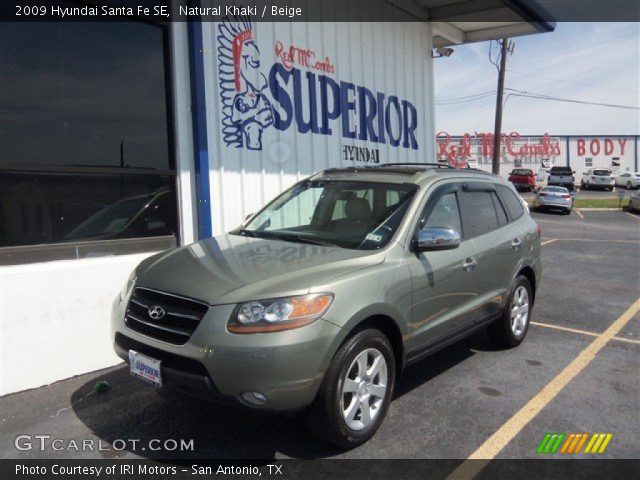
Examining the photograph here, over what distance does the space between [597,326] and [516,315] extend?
160 centimetres

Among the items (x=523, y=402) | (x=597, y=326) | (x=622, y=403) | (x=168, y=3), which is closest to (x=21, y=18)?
(x=168, y=3)

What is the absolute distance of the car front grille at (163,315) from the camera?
303 centimetres

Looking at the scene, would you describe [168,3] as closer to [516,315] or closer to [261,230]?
[261,230]

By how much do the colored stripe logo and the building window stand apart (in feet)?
13.2

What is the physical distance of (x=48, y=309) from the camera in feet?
14.8

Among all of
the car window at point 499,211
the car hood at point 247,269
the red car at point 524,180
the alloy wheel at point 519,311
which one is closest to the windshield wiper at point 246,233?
the car hood at point 247,269

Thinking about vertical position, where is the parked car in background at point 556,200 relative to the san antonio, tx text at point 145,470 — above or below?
above

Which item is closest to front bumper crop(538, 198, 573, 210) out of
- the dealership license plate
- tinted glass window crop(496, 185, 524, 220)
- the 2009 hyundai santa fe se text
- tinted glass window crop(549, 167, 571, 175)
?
tinted glass window crop(549, 167, 571, 175)

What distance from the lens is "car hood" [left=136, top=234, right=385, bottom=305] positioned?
302cm

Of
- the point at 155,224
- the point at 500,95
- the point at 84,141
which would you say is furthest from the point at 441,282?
the point at 500,95

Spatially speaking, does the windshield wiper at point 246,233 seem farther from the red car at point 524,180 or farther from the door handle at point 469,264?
the red car at point 524,180

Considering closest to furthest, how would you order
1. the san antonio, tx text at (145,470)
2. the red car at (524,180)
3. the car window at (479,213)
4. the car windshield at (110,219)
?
1. the san antonio, tx text at (145,470)
2. the car window at (479,213)
3. the car windshield at (110,219)
4. the red car at (524,180)

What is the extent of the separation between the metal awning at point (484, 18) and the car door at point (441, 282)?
601 centimetres

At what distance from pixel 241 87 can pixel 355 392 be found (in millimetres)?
4297
